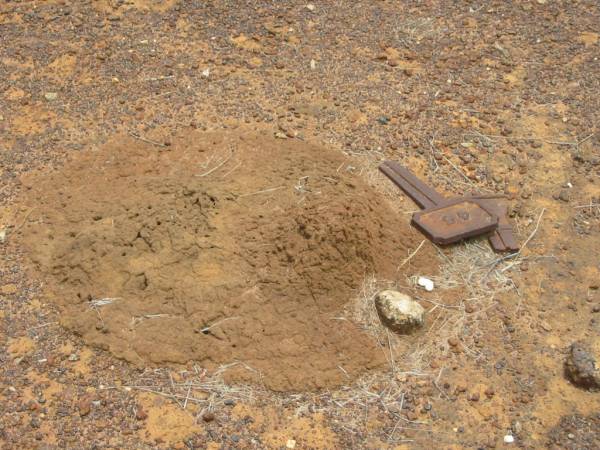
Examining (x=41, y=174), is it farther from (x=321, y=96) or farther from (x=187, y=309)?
(x=321, y=96)

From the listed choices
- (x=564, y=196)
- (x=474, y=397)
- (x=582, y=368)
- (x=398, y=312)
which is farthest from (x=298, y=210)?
(x=564, y=196)

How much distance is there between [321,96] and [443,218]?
161 cm

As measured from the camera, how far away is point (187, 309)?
13.5ft

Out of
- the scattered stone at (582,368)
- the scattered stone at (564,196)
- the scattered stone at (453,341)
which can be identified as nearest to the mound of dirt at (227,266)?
the scattered stone at (453,341)

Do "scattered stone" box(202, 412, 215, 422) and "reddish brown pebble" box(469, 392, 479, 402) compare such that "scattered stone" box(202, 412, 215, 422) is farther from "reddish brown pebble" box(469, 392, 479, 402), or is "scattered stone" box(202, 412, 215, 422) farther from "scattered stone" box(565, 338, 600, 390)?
"scattered stone" box(565, 338, 600, 390)

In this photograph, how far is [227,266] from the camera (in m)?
4.25

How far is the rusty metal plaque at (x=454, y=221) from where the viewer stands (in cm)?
464

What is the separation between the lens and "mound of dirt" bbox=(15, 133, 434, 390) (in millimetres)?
4031

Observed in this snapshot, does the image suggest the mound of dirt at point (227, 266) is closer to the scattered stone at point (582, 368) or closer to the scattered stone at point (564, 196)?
the scattered stone at point (582, 368)

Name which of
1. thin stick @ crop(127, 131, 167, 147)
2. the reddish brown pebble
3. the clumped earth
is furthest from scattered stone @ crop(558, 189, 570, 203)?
thin stick @ crop(127, 131, 167, 147)

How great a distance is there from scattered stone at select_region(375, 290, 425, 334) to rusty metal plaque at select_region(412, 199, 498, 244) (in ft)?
2.01

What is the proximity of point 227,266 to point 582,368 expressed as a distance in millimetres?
2080

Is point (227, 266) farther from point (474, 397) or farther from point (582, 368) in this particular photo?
point (582, 368)

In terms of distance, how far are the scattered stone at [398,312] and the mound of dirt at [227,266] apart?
158mm
